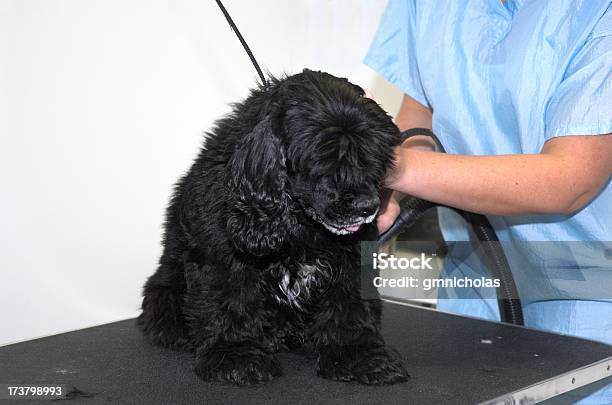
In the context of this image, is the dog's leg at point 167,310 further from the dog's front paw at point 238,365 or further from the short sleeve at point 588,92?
the short sleeve at point 588,92

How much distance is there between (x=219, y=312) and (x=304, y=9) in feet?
7.33

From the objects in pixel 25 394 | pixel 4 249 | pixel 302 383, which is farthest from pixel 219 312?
pixel 4 249

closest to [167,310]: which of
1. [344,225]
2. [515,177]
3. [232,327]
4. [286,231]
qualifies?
[232,327]

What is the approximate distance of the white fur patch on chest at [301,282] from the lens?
1.49 metres

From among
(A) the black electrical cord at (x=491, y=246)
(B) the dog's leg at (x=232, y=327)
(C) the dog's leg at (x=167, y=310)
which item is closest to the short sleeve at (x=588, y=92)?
(A) the black electrical cord at (x=491, y=246)

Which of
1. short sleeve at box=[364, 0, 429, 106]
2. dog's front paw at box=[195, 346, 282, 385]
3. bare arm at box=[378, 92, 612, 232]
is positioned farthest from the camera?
short sleeve at box=[364, 0, 429, 106]

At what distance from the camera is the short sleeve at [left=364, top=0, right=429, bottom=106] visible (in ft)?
7.25

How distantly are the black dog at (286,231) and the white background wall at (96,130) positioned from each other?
1.38m

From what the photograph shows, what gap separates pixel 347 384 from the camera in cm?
144

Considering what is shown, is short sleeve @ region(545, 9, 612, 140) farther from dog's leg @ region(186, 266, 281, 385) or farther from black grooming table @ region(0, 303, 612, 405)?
dog's leg @ region(186, 266, 281, 385)

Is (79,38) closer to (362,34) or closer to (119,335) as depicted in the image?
(362,34)

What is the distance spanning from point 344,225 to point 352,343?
11.3 inches

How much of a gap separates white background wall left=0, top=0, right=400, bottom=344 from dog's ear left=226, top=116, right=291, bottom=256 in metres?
1.61

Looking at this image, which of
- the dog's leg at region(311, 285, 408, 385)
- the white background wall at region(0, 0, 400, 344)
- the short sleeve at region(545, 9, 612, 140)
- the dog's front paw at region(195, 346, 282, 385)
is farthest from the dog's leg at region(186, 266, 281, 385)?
the white background wall at region(0, 0, 400, 344)
